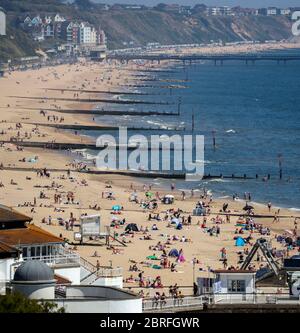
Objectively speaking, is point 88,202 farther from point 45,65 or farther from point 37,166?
point 45,65

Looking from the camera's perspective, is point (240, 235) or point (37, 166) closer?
point (240, 235)

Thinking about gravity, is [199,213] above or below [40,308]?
above

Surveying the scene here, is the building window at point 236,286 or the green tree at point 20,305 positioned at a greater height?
the building window at point 236,286

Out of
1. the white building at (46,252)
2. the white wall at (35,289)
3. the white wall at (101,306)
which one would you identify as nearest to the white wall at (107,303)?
the white wall at (101,306)

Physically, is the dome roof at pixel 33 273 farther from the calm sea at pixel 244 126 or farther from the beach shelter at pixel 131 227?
the calm sea at pixel 244 126

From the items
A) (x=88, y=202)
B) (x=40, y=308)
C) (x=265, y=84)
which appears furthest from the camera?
(x=265, y=84)

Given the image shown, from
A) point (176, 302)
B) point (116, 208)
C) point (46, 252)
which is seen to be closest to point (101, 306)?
point (176, 302)
